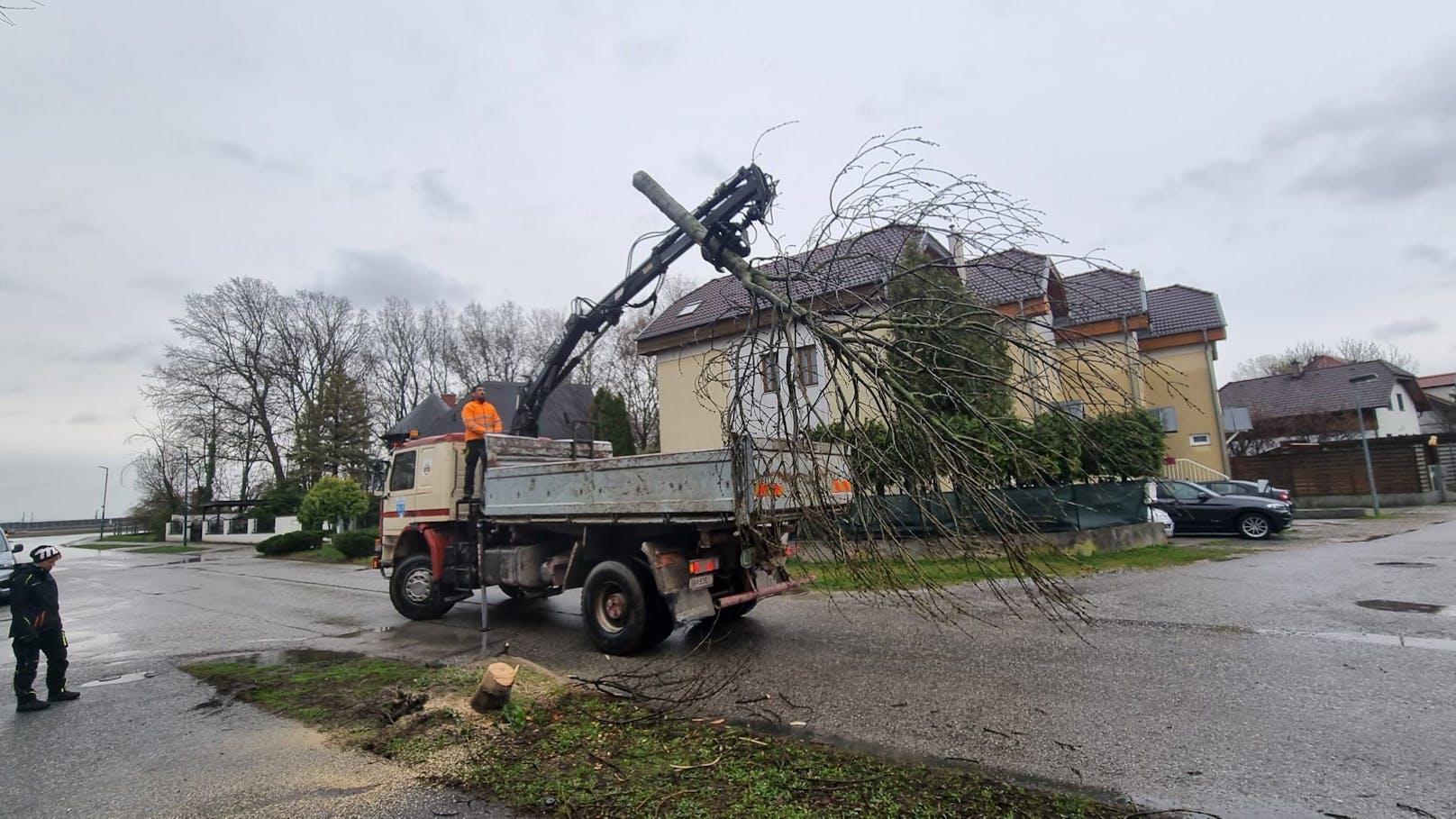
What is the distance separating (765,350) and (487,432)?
18.7ft

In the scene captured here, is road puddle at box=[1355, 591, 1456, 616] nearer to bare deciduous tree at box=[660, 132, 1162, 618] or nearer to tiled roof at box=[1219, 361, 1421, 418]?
bare deciduous tree at box=[660, 132, 1162, 618]

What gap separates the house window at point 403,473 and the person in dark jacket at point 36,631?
3867mm

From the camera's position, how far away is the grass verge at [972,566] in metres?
4.13

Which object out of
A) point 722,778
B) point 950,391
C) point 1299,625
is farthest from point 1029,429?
point 1299,625

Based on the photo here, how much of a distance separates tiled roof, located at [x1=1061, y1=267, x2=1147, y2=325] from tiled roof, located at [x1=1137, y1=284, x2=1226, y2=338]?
21.5 m

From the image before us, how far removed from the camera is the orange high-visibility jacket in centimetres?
927

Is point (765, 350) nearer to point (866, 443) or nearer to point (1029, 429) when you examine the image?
point (866, 443)

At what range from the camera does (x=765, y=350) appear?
4617 mm

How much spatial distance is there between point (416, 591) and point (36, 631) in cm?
399

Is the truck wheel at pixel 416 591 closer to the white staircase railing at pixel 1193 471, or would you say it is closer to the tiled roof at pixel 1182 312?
the white staircase railing at pixel 1193 471

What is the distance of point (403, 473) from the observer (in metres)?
10.1

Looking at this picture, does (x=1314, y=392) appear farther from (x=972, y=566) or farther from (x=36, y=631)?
(x=36, y=631)

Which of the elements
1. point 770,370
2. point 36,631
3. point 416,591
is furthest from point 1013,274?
point 416,591

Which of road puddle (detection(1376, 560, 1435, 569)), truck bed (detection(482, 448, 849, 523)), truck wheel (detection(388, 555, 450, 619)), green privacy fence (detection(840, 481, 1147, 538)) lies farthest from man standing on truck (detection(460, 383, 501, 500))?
road puddle (detection(1376, 560, 1435, 569))
